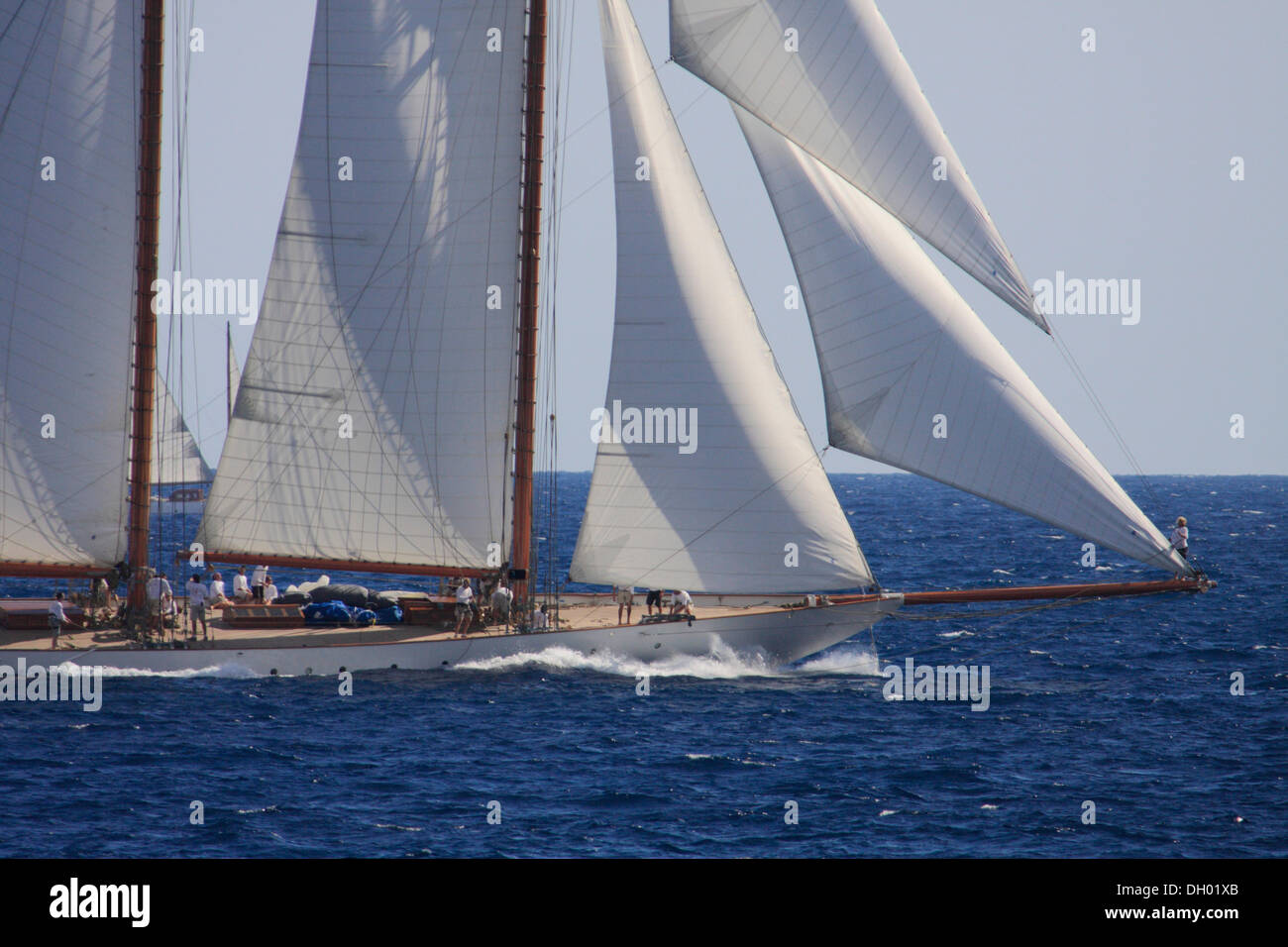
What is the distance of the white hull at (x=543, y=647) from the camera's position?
112ft

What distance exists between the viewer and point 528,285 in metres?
36.1

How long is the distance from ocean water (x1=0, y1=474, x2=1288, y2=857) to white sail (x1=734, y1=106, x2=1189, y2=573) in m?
5.00

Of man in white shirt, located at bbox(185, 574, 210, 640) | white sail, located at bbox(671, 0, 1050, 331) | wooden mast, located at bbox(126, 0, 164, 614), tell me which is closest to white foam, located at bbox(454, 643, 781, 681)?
man in white shirt, located at bbox(185, 574, 210, 640)

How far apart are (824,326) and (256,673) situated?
15.1 m

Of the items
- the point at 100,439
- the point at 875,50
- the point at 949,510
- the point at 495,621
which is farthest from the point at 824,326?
the point at 949,510

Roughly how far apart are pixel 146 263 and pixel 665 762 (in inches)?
674

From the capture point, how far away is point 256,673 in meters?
34.7

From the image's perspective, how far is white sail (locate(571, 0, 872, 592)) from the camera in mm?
33594

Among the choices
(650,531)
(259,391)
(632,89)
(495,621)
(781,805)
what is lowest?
(781,805)

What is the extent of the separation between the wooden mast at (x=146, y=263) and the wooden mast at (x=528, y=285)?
335 inches

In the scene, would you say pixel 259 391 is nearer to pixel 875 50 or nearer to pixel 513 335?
pixel 513 335

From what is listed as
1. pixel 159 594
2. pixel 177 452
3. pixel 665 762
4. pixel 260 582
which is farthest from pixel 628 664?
pixel 177 452

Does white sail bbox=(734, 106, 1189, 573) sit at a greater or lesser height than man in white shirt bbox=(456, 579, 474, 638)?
greater

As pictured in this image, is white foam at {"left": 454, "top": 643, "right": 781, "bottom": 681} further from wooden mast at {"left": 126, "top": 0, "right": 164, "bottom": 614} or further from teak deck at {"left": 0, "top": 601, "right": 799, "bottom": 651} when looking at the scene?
wooden mast at {"left": 126, "top": 0, "right": 164, "bottom": 614}
